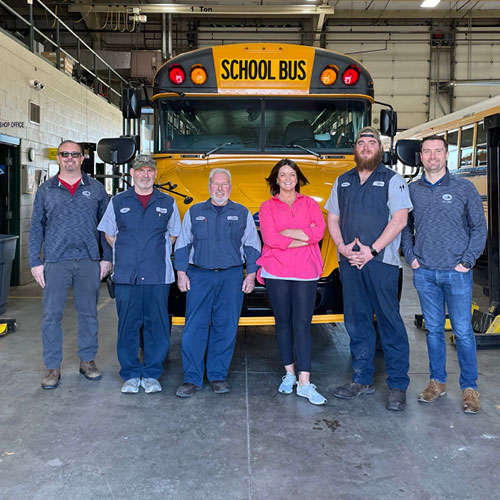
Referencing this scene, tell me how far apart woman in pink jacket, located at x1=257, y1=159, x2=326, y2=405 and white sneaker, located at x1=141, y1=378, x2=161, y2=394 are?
1.04 meters

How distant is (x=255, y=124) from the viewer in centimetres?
529

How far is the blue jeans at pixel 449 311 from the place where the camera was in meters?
3.96

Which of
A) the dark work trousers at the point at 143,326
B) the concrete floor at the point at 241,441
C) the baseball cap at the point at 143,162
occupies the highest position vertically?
the baseball cap at the point at 143,162

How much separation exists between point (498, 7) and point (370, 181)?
17962mm

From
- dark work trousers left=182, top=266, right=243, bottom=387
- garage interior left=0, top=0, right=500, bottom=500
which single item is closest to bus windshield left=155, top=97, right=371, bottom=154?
dark work trousers left=182, top=266, right=243, bottom=387

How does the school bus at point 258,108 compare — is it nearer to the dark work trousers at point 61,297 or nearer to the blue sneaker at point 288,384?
the dark work trousers at point 61,297

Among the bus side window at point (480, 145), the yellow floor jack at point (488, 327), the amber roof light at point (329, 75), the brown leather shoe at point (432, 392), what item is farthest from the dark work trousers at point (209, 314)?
the bus side window at point (480, 145)

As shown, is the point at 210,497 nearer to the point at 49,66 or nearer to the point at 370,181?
the point at 370,181

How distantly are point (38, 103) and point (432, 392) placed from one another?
27.9ft

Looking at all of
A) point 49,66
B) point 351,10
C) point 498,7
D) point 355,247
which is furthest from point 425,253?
point 498,7

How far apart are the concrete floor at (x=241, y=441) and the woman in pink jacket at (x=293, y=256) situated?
528mm

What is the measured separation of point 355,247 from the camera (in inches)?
159

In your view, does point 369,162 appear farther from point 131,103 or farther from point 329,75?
point 131,103

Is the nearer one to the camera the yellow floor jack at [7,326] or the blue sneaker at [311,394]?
the blue sneaker at [311,394]
